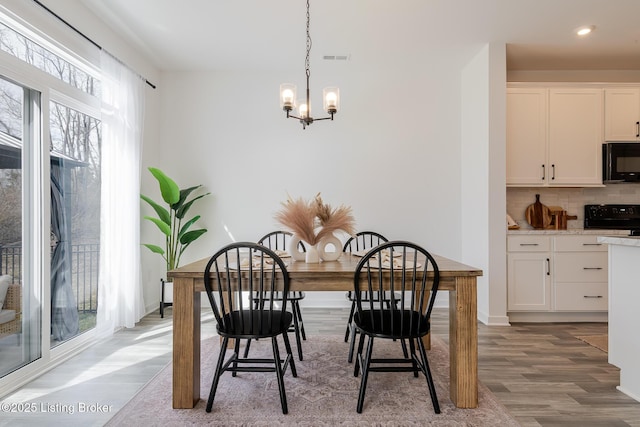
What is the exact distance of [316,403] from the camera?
2029 mm

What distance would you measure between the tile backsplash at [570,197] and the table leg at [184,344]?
3639 mm

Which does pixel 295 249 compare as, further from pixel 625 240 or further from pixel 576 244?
pixel 576 244

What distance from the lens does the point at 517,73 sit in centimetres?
420

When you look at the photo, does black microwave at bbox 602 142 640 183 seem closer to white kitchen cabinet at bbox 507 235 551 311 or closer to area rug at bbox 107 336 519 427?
white kitchen cabinet at bbox 507 235 551 311

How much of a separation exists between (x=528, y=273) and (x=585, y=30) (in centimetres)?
239

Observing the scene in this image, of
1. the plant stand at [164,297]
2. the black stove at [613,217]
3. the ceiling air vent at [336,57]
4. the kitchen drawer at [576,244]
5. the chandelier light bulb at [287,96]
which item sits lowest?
the plant stand at [164,297]

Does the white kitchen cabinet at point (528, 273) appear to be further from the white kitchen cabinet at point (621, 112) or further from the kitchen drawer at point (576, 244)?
the white kitchen cabinet at point (621, 112)

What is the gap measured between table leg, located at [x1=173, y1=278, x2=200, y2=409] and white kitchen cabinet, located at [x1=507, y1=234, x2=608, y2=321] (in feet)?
10.1

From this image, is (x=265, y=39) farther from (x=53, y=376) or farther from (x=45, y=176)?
(x=53, y=376)

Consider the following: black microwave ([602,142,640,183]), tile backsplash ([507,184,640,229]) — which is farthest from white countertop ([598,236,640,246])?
black microwave ([602,142,640,183])

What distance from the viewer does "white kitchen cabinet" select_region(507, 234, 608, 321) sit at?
141 inches

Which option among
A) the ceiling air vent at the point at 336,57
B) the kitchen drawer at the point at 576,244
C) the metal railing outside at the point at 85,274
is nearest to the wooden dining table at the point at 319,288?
the metal railing outside at the point at 85,274

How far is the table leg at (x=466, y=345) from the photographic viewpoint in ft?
6.49

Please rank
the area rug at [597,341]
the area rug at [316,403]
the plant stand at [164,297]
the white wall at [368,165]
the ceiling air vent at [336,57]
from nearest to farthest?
the area rug at [316,403] < the area rug at [597,341] < the plant stand at [164,297] < the ceiling air vent at [336,57] < the white wall at [368,165]
